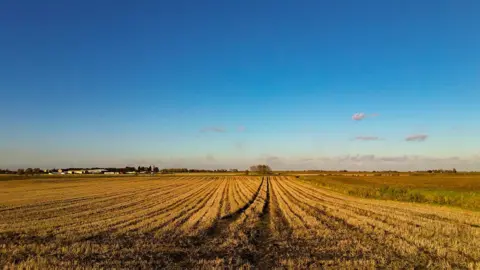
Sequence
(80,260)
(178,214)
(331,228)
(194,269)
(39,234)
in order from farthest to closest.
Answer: (178,214), (331,228), (39,234), (80,260), (194,269)

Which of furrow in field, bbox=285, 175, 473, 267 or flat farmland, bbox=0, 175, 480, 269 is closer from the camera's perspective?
flat farmland, bbox=0, 175, 480, 269

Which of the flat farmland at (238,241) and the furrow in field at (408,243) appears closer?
the flat farmland at (238,241)

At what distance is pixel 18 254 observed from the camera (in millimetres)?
12102

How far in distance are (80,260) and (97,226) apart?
24.5 feet

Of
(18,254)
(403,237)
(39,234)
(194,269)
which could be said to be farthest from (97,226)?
(403,237)

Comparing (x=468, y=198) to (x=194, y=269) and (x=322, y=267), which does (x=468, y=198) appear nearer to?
(x=322, y=267)

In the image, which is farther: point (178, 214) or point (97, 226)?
point (178, 214)

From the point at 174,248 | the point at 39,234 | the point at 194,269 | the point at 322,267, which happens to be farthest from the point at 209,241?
the point at 39,234

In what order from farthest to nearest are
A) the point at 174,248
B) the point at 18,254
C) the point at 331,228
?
1. the point at 331,228
2. the point at 174,248
3. the point at 18,254

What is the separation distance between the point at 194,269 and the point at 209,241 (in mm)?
4450

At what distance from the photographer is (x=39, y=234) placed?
53.2 feet

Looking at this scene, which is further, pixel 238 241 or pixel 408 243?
pixel 238 241

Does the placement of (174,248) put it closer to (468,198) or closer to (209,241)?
(209,241)

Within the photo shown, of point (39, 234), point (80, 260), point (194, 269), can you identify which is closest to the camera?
point (194, 269)
